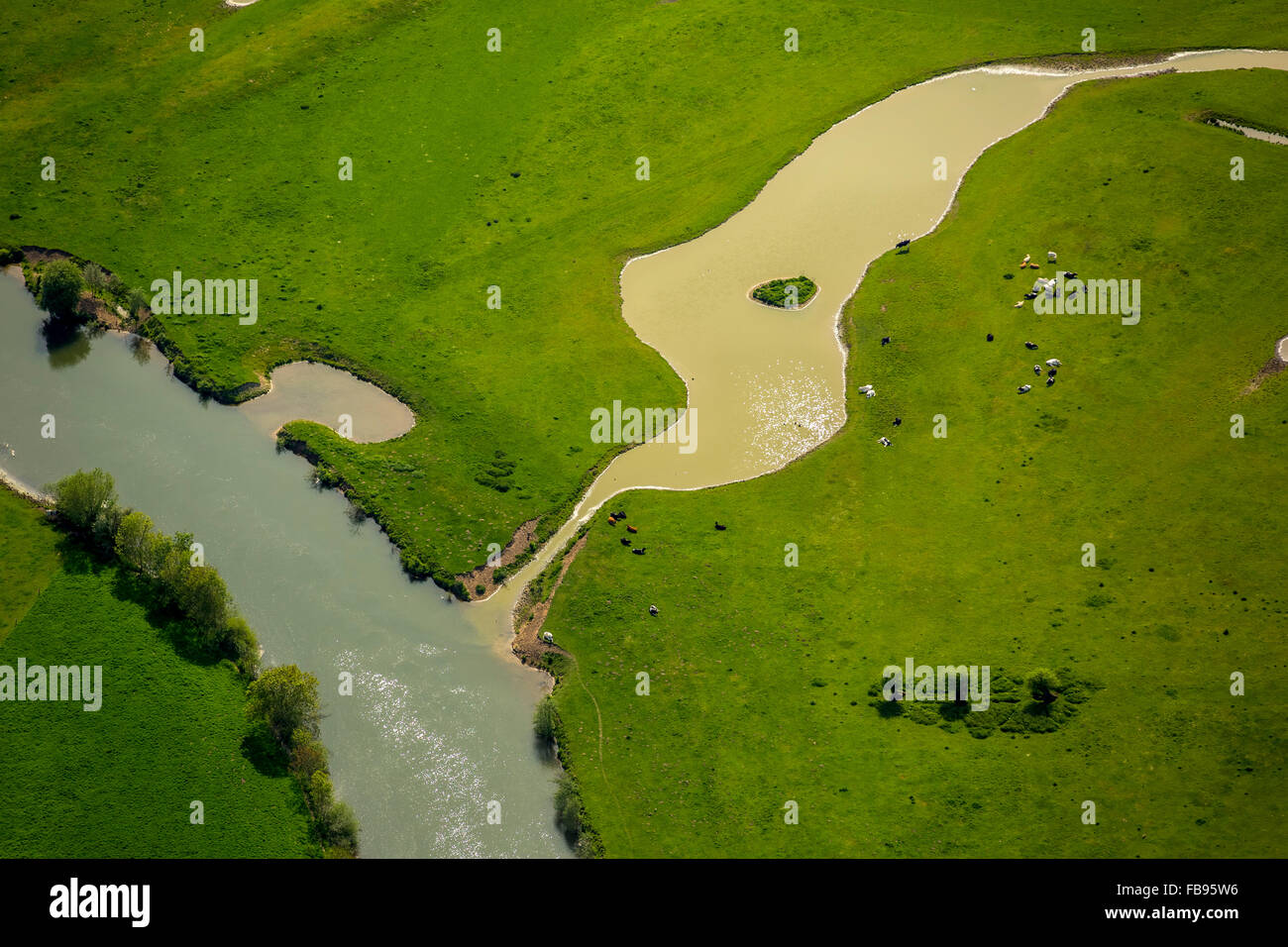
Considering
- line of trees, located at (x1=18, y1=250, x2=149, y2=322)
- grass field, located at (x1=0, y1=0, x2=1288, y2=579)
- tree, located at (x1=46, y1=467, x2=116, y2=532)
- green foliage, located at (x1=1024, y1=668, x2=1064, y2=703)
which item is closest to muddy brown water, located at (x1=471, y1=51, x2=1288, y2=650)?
grass field, located at (x1=0, y1=0, x2=1288, y2=579)

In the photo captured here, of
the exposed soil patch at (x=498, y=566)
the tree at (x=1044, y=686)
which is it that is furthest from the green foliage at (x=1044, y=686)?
the exposed soil patch at (x=498, y=566)

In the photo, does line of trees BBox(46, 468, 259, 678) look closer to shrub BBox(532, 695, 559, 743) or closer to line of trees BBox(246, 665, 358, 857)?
line of trees BBox(246, 665, 358, 857)

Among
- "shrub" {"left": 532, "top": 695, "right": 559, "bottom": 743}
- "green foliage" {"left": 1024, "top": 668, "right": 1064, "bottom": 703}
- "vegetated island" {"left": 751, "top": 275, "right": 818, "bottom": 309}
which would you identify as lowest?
"shrub" {"left": 532, "top": 695, "right": 559, "bottom": 743}

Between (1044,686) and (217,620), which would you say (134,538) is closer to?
(217,620)

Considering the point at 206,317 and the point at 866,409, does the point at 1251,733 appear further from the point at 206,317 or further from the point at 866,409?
the point at 206,317

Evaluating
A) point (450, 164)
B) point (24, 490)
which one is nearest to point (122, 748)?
point (24, 490)
